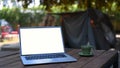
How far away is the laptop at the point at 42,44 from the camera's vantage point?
3.12m

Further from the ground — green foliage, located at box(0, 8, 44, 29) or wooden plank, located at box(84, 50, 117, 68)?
wooden plank, located at box(84, 50, 117, 68)

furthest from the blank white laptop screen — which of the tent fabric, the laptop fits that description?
the tent fabric

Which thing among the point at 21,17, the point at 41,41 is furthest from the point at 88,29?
the point at 21,17

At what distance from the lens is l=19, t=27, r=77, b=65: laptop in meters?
3.12

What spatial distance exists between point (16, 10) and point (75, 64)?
1805cm

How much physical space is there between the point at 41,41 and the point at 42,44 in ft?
0.13

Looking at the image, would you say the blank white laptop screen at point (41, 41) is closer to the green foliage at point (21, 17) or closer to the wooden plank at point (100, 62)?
the wooden plank at point (100, 62)

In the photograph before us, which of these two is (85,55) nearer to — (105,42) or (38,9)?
(105,42)

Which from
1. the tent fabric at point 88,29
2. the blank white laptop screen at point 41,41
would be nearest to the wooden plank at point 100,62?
the blank white laptop screen at point 41,41

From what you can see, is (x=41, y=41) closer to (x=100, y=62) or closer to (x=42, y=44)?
(x=42, y=44)

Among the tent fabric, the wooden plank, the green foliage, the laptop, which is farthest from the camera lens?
the green foliage

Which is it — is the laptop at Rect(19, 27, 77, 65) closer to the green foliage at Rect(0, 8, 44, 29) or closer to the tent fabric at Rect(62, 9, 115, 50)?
the tent fabric at Rect(62, 9, 115, 50)

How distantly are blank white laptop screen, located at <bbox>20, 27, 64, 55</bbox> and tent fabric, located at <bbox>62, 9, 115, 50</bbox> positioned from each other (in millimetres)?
6571

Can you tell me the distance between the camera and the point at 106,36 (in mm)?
10531
